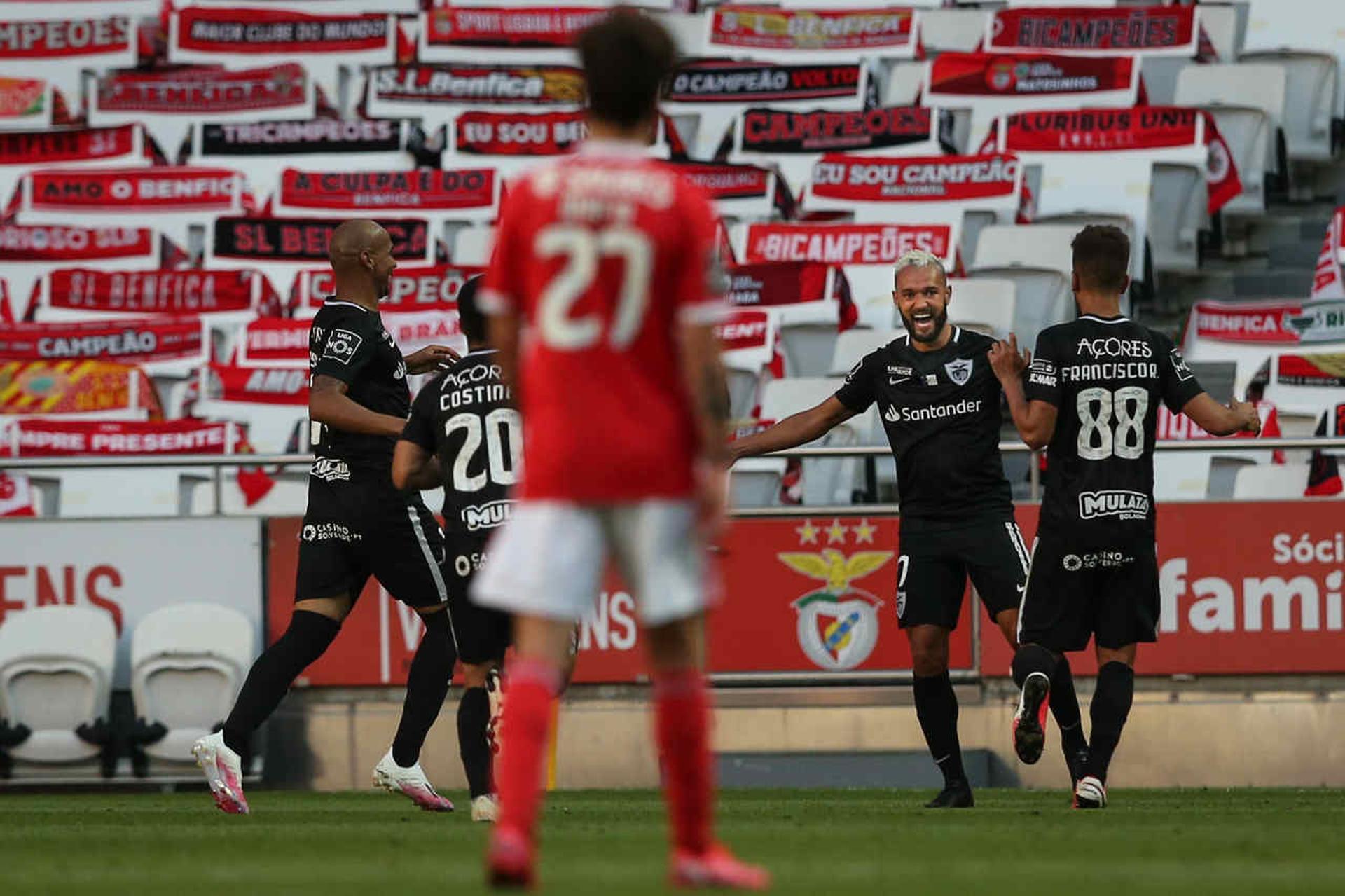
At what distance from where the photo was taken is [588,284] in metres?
4.16

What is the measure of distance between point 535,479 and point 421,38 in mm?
16112

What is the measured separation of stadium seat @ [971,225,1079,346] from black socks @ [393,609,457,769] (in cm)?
640

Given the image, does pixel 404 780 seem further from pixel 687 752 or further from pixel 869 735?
pixel 687 752

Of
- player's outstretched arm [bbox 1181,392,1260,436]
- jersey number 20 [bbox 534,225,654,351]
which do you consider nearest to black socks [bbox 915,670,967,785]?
player's outstretched arm [bbox 1181,392,1260,436]

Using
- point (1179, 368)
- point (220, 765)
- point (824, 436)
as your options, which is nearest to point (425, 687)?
point (220, 765)

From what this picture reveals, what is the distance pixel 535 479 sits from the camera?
13.6 feet

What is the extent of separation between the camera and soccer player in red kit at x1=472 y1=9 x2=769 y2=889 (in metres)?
4.14

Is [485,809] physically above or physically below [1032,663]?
below

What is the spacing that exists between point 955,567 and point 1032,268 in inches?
240

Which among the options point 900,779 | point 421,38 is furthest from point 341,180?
point 900,779

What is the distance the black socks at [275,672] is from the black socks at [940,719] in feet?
6.77

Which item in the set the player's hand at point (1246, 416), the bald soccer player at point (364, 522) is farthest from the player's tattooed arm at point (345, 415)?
the player's hand at point (1246, 416)

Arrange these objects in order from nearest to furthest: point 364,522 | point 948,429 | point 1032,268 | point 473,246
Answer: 1. point 364,522
2. point 948,429
3. point 1032,268
4. point 473,246

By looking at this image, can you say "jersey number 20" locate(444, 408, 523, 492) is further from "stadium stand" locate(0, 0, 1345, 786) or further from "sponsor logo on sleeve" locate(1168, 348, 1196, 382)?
"stadium stand" locate(0, 0, 1345, 786)
